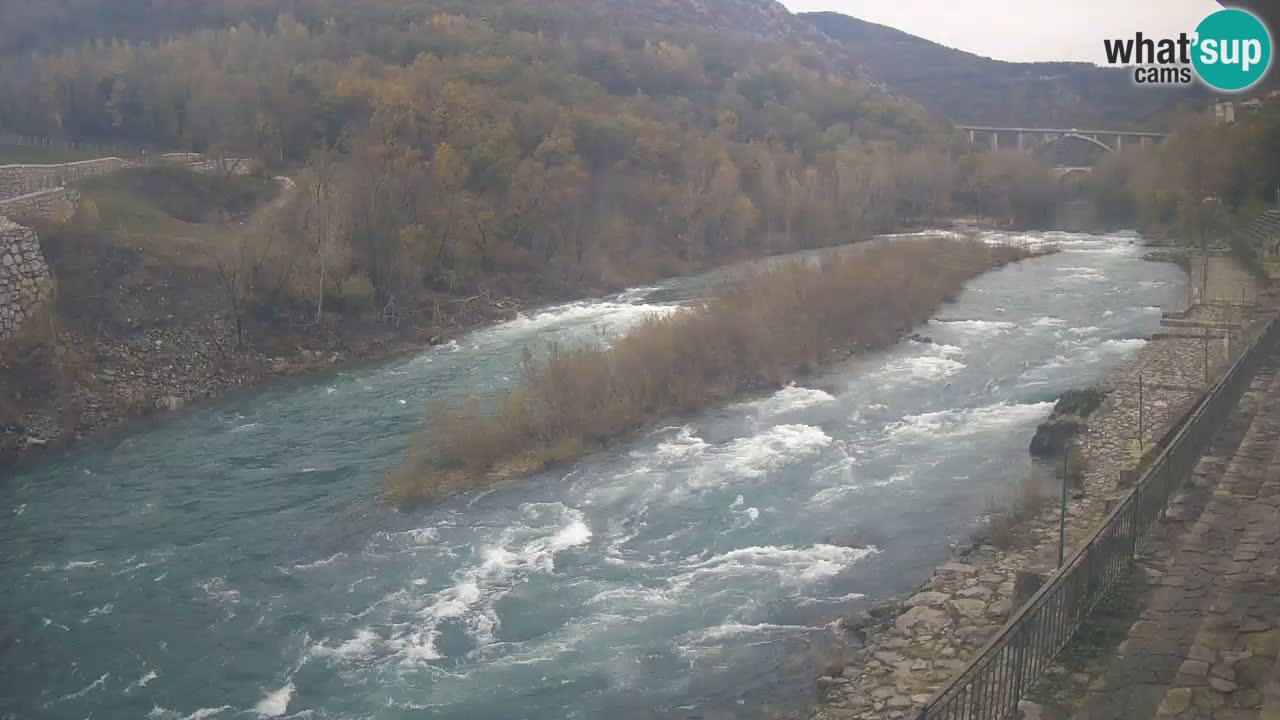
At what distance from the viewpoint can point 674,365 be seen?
24.0m

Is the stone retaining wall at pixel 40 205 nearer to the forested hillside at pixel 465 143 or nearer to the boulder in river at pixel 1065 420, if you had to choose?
the forested hillside at pixel 465 143

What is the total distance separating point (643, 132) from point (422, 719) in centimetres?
4513

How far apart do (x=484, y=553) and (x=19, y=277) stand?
61.0 feet

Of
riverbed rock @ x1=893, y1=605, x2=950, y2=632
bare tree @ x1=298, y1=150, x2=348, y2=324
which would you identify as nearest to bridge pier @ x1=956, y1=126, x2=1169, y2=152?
bare tree @ x1=298, y1=150, x2=348, y2=324

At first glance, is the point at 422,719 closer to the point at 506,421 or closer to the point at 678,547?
the point at 678,547

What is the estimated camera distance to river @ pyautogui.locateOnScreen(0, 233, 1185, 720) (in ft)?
41.2

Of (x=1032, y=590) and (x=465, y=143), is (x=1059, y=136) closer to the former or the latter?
(x=465, y=143)

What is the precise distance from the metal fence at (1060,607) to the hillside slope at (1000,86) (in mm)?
58532

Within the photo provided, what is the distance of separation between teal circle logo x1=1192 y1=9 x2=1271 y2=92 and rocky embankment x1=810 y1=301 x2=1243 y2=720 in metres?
6.04

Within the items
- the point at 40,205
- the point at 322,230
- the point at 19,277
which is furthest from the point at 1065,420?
the point at 40,205

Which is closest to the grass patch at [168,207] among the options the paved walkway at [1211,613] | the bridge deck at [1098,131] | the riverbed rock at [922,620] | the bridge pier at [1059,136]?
the riverbed rock at [922,620]

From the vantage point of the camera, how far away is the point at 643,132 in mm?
54000

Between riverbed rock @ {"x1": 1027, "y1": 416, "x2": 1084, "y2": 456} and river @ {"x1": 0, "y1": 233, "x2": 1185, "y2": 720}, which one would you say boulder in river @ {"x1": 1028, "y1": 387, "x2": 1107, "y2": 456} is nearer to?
riverbed rock @ {"x1": 1027, "y1": 416, "x2": 1084, "y2": 456}

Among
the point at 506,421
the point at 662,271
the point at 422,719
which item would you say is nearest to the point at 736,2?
the point at 662,271
